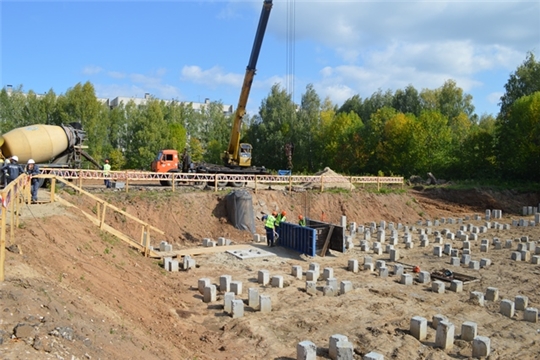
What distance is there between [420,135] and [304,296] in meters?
29.2

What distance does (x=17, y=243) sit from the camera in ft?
26.5

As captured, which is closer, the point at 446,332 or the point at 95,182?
the point at 446,332

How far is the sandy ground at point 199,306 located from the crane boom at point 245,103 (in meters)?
10.3

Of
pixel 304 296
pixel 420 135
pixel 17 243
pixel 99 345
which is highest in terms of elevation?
pixel 420 135

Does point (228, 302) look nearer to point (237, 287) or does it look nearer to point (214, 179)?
point (237, 287)

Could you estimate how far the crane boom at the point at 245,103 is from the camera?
20.4m

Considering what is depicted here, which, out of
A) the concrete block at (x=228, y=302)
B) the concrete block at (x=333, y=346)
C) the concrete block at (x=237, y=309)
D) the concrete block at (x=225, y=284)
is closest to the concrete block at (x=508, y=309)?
the concrete block at (x=333, y=346)

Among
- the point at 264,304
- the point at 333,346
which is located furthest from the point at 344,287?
the point at 333,346

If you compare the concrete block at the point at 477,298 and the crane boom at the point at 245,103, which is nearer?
the concrete block at the point at 477,298

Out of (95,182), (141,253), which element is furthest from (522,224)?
(95,182)

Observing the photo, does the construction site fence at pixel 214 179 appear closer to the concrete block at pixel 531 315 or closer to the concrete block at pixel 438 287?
the concrete block at pixel 438 287

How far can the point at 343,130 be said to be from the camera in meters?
45.2

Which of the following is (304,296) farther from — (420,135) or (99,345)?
(420,135)

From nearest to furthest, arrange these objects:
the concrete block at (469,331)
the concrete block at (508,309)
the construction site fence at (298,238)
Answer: the concrete block at (469,331) → the concrete block at (508,309) → the construction site fence at (298,238)
